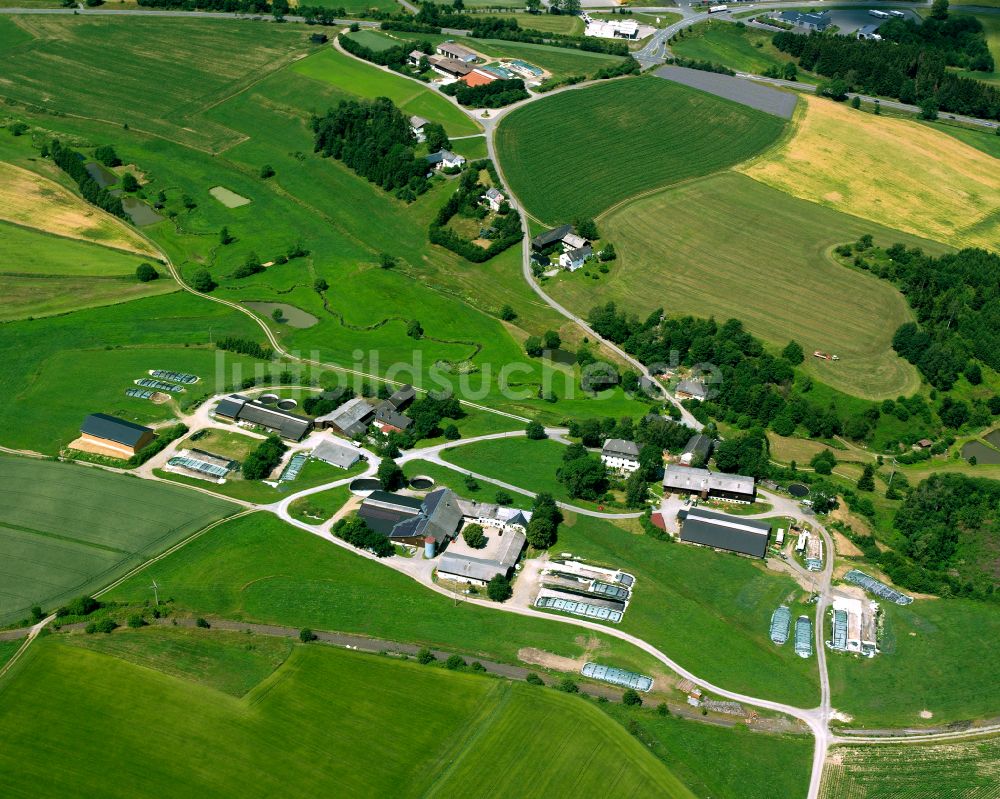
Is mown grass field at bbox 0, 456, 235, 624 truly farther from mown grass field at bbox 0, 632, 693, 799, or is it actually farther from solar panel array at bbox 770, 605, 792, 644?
solar panel array at bbox 770, 605, 792, 644

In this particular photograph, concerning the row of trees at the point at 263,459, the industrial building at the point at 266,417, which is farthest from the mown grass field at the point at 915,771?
the industrial building at the point at 266,417

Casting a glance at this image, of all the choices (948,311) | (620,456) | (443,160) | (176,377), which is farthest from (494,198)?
(948,311)

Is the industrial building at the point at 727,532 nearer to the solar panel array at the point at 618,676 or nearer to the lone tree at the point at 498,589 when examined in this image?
the lone tree at the point at 498,589

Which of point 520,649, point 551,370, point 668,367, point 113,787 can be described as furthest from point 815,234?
point 113,787

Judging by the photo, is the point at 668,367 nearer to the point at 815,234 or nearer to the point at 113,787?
the point at 815,234

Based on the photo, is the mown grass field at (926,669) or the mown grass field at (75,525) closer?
the mown grass field at (926,669)

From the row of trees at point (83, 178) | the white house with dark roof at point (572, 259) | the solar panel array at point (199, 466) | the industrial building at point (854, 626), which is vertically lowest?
the solar panel array at point (199, 466)

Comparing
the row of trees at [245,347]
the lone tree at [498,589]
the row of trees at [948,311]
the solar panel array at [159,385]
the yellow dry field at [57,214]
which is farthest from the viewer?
the yellow dry field at [57,214]
